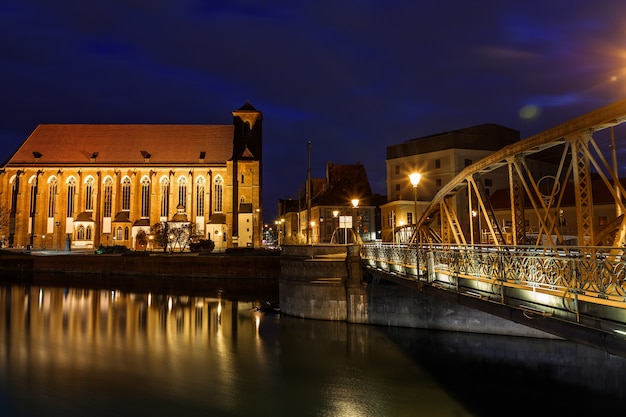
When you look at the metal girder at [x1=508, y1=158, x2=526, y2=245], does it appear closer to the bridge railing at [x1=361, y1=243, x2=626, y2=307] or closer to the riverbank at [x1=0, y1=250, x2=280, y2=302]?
the bridge railing at [x1=361, y1=243, x2=626, y2=307]

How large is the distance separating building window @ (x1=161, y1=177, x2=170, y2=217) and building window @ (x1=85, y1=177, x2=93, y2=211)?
11.4m

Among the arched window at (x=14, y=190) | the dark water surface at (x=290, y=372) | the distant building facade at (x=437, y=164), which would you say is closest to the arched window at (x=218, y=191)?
the distant building facade at (x=437, y=164)

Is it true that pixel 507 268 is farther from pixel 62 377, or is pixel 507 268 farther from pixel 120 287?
pixel 120 287

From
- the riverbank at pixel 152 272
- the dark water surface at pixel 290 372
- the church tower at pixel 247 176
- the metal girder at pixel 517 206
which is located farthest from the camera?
the church tower at pixel 247 176

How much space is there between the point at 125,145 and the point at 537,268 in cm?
7684

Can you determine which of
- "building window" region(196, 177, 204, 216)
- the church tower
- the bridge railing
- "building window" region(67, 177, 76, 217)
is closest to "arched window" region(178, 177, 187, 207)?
"building window" region(196, 177, 204, 216)

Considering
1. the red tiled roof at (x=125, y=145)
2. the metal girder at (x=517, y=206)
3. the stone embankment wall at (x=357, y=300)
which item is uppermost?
the red tiled roof at (x=125, y=145)

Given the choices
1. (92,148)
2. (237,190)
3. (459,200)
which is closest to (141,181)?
(92,148)

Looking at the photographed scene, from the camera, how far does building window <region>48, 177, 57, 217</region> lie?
7112cm

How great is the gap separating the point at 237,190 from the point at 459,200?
33.8 meters

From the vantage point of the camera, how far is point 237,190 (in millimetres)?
68875

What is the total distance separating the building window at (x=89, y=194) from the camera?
235 ft

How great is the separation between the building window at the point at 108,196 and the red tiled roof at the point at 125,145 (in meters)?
3.13

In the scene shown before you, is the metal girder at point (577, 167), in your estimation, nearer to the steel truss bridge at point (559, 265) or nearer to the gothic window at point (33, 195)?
the steel truss bridge at point (559, 265)
